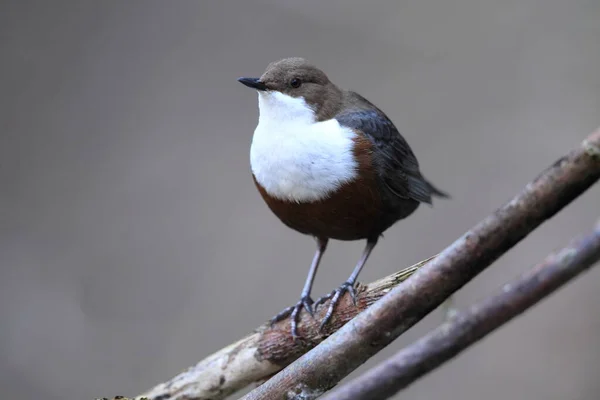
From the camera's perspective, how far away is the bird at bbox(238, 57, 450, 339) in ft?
10.4

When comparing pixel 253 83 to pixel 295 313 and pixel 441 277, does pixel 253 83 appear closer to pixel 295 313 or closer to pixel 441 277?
pixel 295 313

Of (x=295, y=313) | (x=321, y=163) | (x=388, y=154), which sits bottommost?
(x=295, y=313)

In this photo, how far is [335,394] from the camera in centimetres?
178

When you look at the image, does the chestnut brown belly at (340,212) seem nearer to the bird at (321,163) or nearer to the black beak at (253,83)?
the bird at (321,163)

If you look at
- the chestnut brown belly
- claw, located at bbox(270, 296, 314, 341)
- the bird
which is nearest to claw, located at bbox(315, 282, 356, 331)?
the bird

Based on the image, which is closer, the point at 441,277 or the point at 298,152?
the point at 441,277

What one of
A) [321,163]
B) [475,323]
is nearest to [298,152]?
[321,163]

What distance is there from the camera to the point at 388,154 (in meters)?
3.47

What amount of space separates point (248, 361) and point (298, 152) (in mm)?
1033

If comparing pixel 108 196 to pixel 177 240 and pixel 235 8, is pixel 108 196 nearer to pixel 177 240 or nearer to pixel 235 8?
pixel 177 240

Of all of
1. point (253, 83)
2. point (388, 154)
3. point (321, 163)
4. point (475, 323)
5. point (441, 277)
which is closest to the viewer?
point (475, 323)

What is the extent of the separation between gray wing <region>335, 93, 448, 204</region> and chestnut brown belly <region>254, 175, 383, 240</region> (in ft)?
0.50

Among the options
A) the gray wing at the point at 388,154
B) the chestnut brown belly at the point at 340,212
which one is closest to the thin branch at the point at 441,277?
the chestnut brown belly at the point at 340,212

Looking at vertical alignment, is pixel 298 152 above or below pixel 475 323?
above
